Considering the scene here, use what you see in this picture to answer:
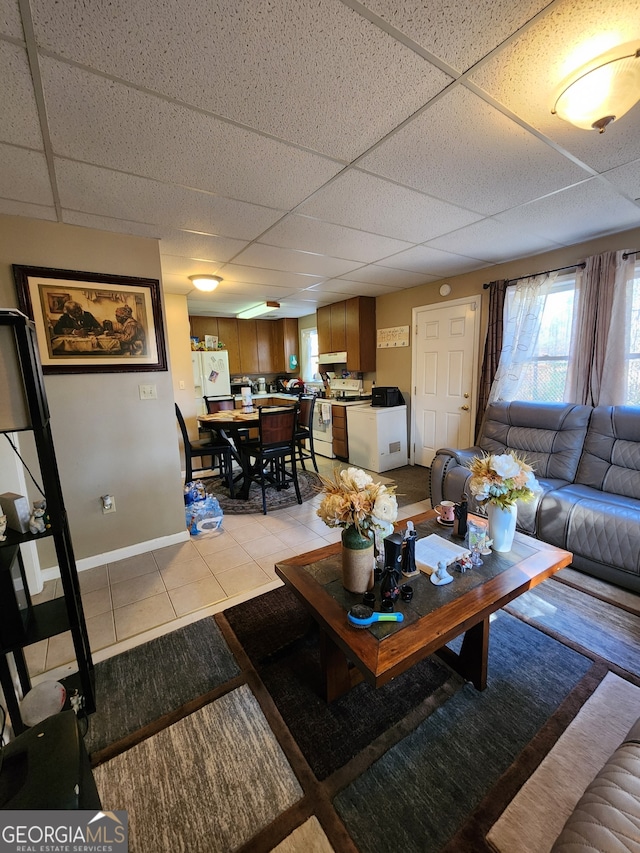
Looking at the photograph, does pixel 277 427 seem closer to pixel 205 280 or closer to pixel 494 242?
pixel 205 280

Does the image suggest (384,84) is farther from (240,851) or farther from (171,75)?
(240,851)

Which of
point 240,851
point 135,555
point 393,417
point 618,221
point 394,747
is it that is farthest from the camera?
point 393,417

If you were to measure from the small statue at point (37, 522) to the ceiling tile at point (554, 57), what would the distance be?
7.30 feet

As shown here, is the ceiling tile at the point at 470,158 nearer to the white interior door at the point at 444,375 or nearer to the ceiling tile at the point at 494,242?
the ceiling tile at the point at 494,242

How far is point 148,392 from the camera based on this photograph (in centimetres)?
258

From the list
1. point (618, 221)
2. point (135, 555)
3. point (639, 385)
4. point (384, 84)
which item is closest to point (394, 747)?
point (135, 555)

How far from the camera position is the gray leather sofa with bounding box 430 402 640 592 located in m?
2.10

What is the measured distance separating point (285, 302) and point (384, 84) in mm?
4038

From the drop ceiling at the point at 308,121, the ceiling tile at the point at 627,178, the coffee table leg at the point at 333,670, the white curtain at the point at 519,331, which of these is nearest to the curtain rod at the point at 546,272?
the white curtain at the point at 519,331

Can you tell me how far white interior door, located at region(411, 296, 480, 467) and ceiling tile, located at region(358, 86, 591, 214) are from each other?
1.82 m

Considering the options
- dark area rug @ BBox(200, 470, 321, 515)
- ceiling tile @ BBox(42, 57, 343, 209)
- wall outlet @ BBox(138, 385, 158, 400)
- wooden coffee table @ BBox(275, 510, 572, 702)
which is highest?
ceiling tile @ BBox(42, 57, 343, 209)

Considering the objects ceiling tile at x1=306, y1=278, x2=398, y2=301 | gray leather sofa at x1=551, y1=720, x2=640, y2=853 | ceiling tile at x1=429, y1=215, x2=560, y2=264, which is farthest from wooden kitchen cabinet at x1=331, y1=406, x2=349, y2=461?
gray leather sofa at x1=551, y1=720, x2=640, y2=853

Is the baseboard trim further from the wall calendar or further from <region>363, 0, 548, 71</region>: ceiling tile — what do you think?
the wall calendar

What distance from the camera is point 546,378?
10.5ft
